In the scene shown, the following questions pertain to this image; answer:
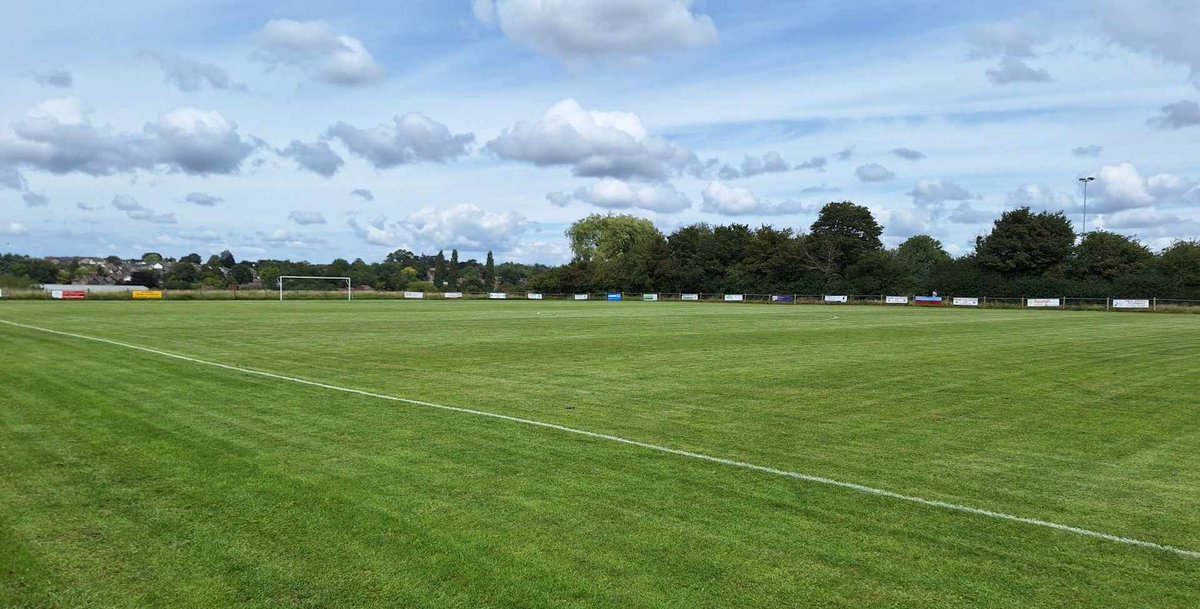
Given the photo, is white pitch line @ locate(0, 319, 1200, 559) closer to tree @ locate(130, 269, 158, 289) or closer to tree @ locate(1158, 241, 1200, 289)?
tree @ locate(1158, 241, 1200, 289)

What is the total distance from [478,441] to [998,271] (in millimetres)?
78347

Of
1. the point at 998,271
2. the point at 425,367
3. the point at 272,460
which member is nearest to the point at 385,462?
the point at 272,460

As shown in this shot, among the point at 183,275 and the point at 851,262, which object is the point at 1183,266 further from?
the point at 183,275

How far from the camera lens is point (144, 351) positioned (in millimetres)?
17094

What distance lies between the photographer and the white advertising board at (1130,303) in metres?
59.9

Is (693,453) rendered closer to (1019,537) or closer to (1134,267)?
(1019,537)

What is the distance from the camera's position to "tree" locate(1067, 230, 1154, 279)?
68.4m

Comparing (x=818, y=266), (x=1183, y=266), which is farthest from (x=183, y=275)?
(x=1183, y=266)

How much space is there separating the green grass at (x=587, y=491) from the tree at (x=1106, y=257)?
66979 millimetres

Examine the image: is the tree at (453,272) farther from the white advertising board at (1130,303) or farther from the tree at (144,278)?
the white advertising board at (1130,303)

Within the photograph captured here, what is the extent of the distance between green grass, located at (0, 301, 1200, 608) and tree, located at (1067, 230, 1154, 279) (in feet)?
220

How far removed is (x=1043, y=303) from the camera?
6631cm

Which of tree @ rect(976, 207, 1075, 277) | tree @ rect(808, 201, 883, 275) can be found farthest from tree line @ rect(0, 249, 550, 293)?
tree @ rect(976, 207, 1075, 277)

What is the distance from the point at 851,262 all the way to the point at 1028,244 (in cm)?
1861
